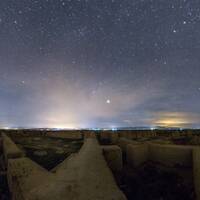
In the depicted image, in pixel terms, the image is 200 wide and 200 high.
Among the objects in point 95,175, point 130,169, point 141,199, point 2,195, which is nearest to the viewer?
point 95,175

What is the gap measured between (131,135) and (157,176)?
9593 mm

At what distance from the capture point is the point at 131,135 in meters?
17.3

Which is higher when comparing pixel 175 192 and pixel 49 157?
pixel 49 157

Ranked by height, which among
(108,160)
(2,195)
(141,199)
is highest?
(108,160)

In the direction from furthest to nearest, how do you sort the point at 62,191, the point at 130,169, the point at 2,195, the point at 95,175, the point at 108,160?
the point at 130,169, the point at 108,160, the point at 2,195, the point at 95,175, the point at 62,191

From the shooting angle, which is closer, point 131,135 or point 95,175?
point 95,175

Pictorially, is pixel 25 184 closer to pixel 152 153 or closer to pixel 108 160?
pixel 108 160

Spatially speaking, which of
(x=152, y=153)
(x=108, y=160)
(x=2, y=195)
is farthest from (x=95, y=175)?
(x=152, y=153)

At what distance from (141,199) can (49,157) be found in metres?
3.88

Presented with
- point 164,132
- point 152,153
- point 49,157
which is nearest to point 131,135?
point 164,132

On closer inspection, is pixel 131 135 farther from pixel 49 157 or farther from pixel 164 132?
pixel 49 157

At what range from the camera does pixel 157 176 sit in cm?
770

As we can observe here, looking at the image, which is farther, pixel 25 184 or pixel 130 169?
pixel 130 169

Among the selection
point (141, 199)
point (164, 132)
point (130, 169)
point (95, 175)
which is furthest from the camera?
point (164, 132)
